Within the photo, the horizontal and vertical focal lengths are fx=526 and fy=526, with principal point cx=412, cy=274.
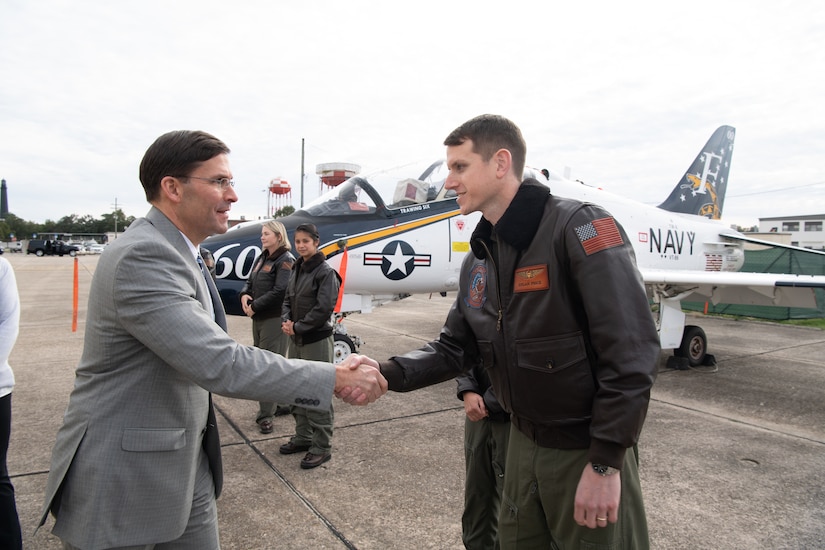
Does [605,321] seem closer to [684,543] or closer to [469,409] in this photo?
[469,409]

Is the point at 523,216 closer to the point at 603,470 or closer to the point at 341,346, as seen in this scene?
the point at 603,470

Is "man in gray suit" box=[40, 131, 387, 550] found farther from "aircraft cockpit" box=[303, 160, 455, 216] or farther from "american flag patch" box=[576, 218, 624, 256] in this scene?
"aircraft cockpit" box=[303, 160, 455, 216]

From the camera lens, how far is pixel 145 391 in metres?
1.55

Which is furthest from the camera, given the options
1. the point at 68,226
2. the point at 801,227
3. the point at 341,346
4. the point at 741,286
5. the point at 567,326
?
the point at 68,226

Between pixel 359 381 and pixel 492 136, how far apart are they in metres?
1.03

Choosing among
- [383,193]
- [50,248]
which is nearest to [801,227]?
[383,193]

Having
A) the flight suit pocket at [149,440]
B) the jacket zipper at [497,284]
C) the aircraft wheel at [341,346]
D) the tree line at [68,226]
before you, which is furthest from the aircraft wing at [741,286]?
the tree line at [68,226]

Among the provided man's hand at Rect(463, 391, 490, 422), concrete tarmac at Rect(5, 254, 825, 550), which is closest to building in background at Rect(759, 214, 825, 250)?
concrete tarmac at Rect(5, 254, 825, 550)

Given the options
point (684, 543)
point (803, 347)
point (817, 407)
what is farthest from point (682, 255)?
point (684, 543)

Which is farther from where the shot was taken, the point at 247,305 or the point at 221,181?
the point at 247,305

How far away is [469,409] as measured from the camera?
2.52 metres

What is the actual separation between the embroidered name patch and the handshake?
647mm

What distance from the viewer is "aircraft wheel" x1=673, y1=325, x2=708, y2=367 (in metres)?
7.85

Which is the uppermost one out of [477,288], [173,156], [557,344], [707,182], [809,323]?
[707,182]
